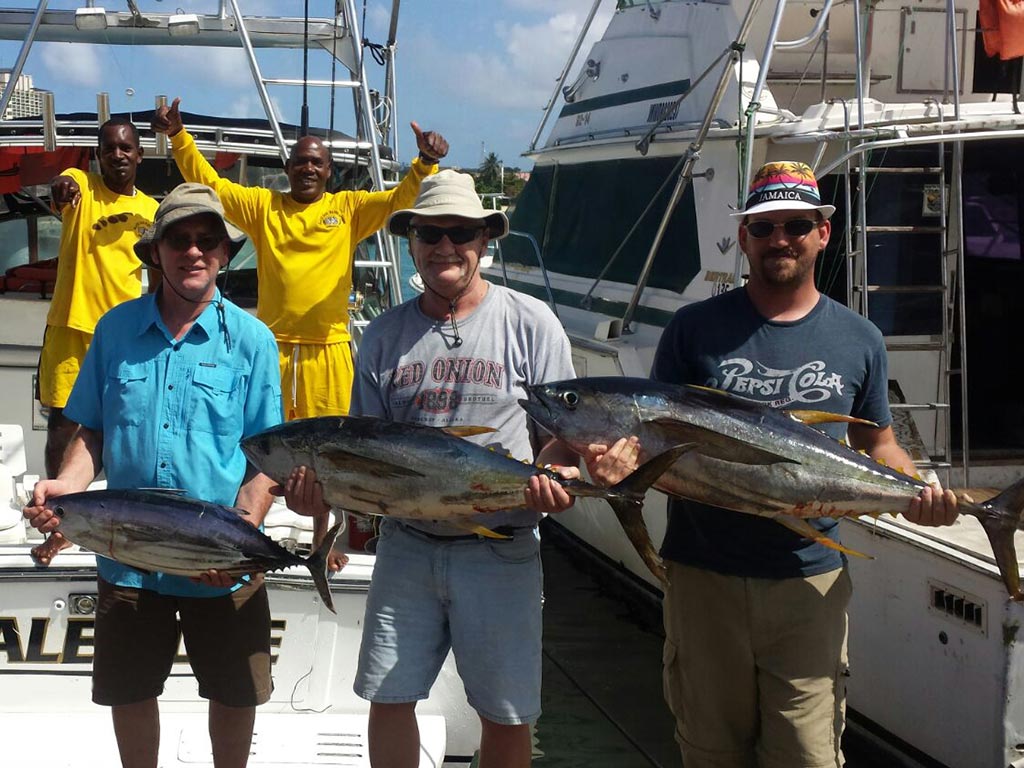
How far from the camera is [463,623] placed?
323 cm

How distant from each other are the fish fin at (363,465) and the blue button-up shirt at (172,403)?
1.72 ft

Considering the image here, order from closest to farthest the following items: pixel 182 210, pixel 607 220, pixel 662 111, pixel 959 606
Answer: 1. pixel 182 210
2. pixel 959 606
3. pixel 662 111
4. pixel 607 220

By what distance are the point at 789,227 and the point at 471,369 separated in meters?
1.02

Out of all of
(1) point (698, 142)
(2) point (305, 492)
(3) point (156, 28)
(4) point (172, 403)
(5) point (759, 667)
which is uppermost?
(3) point (156, 28)

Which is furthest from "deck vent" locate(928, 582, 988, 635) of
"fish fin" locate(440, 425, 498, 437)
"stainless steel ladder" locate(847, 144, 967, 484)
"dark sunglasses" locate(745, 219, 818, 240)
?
"fish fin" locate(440, 425, 498, 437)

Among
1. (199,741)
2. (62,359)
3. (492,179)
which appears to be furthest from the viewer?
(492,179)

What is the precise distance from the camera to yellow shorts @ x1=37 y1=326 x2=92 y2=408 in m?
5.25

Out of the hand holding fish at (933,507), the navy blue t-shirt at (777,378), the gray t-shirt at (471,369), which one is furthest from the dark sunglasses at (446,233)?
the hand holding fish at (933,507)

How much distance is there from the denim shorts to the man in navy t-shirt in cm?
53

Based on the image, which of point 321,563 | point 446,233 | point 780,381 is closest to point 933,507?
point 780,381

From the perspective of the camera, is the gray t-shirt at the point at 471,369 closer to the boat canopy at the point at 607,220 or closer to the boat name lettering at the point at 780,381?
the boat name lettering at the point at 780,381

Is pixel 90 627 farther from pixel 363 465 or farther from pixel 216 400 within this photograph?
pixel 363 465

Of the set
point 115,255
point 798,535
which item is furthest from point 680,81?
point 798,535

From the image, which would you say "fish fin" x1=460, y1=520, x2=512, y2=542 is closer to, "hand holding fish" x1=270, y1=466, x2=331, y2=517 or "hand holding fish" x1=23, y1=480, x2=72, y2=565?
"hand holding fish" x1=270, y1=466, x2=331, y2=517
